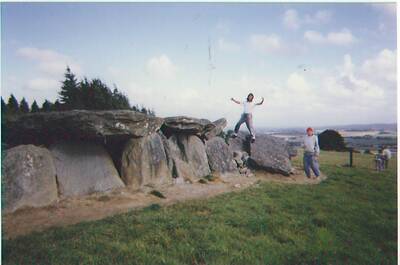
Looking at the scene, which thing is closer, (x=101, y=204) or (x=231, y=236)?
(x=231, y=236)

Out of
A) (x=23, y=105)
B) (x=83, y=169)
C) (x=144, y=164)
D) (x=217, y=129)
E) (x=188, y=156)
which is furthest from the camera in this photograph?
(x=23, y=105)

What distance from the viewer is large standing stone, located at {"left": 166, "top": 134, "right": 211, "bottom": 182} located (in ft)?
35.1

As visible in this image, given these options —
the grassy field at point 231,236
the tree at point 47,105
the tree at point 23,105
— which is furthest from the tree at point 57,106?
the grassy field at point 231,236

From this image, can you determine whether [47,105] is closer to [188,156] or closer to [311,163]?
[188,156]

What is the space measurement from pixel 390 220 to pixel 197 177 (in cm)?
615

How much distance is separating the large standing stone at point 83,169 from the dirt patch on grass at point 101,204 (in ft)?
1.17

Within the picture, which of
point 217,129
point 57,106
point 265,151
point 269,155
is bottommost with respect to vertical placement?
point 269,155

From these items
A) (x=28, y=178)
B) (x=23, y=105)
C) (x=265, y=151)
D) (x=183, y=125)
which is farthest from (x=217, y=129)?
(x=23, y=105)

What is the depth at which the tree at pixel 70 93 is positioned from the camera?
55.0 feet

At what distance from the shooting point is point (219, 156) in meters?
12.6

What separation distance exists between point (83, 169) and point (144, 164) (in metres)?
1.85

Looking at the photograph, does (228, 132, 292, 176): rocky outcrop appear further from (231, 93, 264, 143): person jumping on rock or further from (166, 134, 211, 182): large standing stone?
(166, 134, 211, 182): large standing stone

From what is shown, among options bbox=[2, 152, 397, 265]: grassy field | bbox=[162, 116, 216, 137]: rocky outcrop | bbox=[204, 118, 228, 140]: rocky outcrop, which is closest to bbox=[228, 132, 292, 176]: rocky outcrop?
bbox=[204, 118, 228, 140]: rocky outcrop

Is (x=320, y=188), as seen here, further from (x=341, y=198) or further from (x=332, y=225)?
(x=332, y=225)
